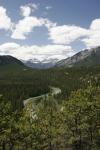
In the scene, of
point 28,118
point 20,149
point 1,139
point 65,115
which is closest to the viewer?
point 1,139

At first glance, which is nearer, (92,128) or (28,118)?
(28,118)

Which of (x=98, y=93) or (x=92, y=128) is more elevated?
(x=98, y=93)

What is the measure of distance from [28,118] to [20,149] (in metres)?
13.9

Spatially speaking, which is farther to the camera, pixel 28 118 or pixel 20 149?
pixel 20 149

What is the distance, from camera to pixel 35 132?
69.1 metres

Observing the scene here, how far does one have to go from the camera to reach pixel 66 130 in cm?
7669

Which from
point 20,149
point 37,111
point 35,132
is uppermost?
point 37,111

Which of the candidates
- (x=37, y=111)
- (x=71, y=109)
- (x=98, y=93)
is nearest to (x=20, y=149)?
(x=37, y=111)

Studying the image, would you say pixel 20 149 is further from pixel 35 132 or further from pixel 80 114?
pixel 80 114

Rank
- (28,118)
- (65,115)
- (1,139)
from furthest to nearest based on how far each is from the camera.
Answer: (65,115), (28,118), (1,139)

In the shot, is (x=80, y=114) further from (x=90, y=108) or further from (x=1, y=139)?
(x=1, y=139)

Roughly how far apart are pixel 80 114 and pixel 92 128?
24.6 feet

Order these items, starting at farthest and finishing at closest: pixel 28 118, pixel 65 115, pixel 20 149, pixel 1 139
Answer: pixel 20 149 < pixel 65 115 < pixel 28 118 < pixel 1 139

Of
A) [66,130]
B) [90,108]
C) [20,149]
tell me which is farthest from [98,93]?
[20,149]
